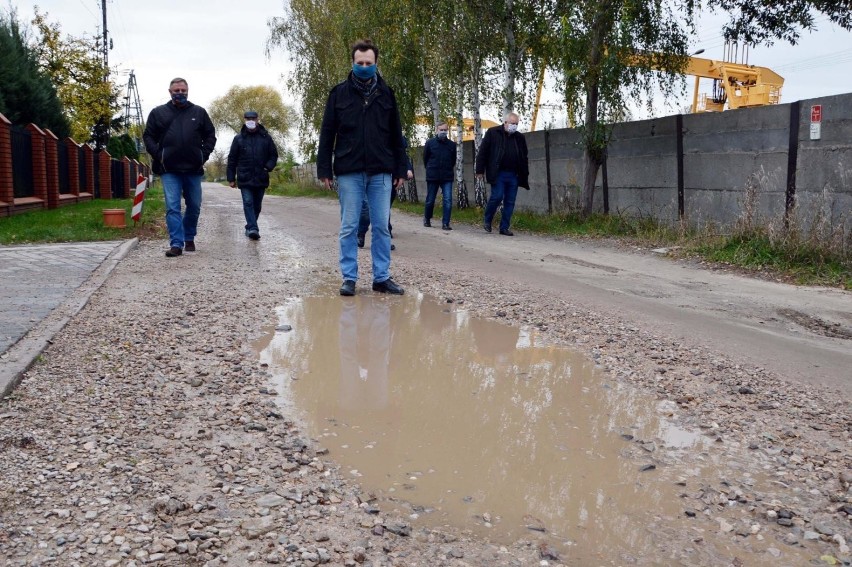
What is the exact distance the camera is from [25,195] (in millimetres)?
18406

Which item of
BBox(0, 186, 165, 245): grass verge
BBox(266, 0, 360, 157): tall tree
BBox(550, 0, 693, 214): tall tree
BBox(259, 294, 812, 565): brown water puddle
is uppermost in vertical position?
BBox(266, 0, 360, 157): tall tree

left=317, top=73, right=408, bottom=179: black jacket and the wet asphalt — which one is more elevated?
left=317, top=73, right=408, bottom=179: black jacket

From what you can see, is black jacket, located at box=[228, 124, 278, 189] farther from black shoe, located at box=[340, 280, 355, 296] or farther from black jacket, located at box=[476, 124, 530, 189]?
black shoe, located at box=[340, 280, 355, 296]

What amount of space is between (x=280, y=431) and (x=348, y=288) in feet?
11.2

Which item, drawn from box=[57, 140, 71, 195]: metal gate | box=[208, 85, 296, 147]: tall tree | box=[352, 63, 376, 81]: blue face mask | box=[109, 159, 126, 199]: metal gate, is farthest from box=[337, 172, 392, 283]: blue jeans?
box=[208, 85, 296, 147]: tall tree

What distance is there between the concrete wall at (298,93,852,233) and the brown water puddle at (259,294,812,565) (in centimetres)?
702

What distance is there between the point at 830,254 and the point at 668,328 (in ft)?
15.6

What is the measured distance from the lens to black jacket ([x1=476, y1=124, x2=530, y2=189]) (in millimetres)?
13523

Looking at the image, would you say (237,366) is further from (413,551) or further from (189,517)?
(413,551)

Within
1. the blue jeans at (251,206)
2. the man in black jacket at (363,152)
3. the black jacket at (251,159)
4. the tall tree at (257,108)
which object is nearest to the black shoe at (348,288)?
the man in black jacket at (363,152)

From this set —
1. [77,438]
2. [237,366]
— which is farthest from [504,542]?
[237,366]

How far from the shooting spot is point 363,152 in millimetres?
6727

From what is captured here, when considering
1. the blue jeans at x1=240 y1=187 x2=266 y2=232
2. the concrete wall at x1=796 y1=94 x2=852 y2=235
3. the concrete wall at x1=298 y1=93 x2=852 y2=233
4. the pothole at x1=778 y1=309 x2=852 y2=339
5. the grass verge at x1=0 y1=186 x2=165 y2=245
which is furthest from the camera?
the blue jeans at x1=240 y1=187 x2=266 y2=232

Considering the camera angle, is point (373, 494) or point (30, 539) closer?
point (30, 539)
